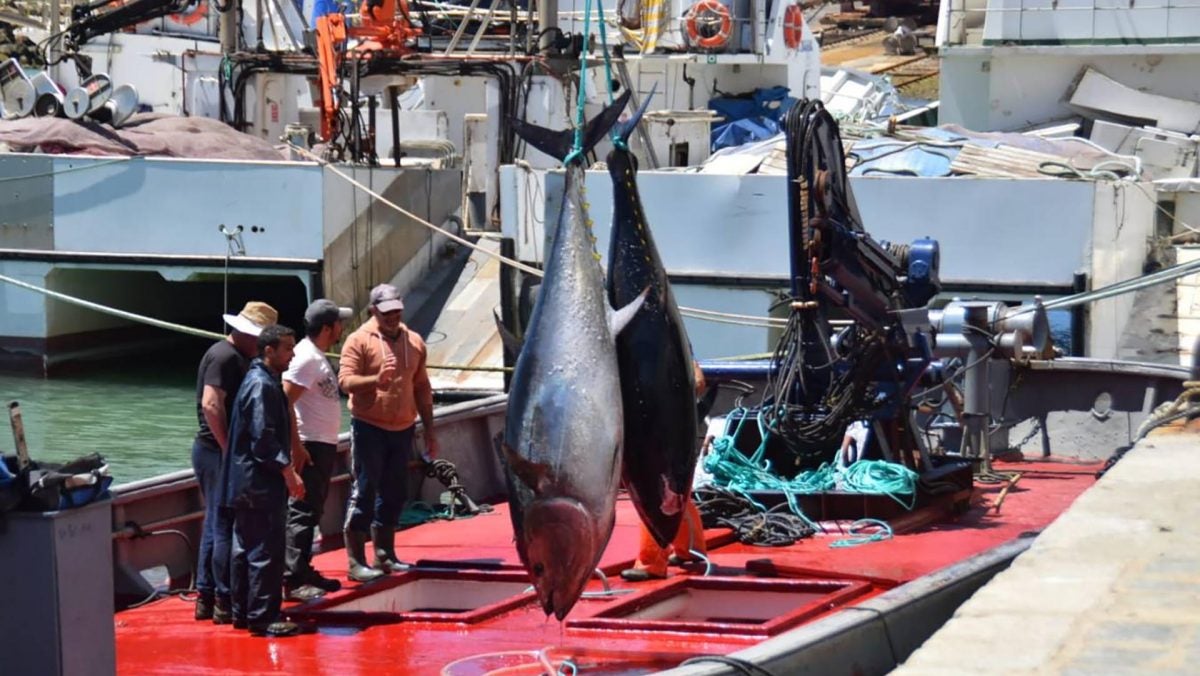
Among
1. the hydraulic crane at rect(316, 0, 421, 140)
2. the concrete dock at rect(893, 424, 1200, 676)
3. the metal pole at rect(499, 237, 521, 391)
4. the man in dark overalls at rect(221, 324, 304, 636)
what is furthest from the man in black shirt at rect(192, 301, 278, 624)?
the hydraulic crane at rect(316, 0, 421, 140)

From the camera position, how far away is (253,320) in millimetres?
6832

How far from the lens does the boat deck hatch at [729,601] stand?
258 inches

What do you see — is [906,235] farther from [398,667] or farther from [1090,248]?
[398,667]

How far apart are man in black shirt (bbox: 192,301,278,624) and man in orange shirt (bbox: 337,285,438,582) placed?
1.70 feet

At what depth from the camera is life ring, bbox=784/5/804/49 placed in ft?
72.8

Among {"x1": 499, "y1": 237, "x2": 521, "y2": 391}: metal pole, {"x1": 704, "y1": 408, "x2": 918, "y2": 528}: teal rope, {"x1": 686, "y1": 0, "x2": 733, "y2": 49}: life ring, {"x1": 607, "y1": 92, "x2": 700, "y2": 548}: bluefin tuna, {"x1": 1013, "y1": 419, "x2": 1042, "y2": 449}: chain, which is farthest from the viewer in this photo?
{"x1": 686, "y1": 0, "x2": 733, "y2": 49}: life ring

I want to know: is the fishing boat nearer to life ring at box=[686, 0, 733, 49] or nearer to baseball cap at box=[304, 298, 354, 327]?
baseball cap at box=[304, 298, 354, 327]

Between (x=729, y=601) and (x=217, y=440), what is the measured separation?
2.12m

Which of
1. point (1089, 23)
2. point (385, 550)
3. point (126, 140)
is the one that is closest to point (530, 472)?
point (385, 550)

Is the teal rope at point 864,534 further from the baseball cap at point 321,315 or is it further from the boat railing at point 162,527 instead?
the baseball cap at point 321,315

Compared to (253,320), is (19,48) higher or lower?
higher

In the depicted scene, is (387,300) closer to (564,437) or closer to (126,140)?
(564,437)

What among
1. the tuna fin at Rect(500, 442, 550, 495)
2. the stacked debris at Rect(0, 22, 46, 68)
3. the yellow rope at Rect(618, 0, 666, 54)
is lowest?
the tuna fin at Rect(500, 442, 550, 495)

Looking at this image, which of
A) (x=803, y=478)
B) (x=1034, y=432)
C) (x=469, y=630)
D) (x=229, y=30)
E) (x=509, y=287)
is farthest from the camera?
(x=229, y=30)
